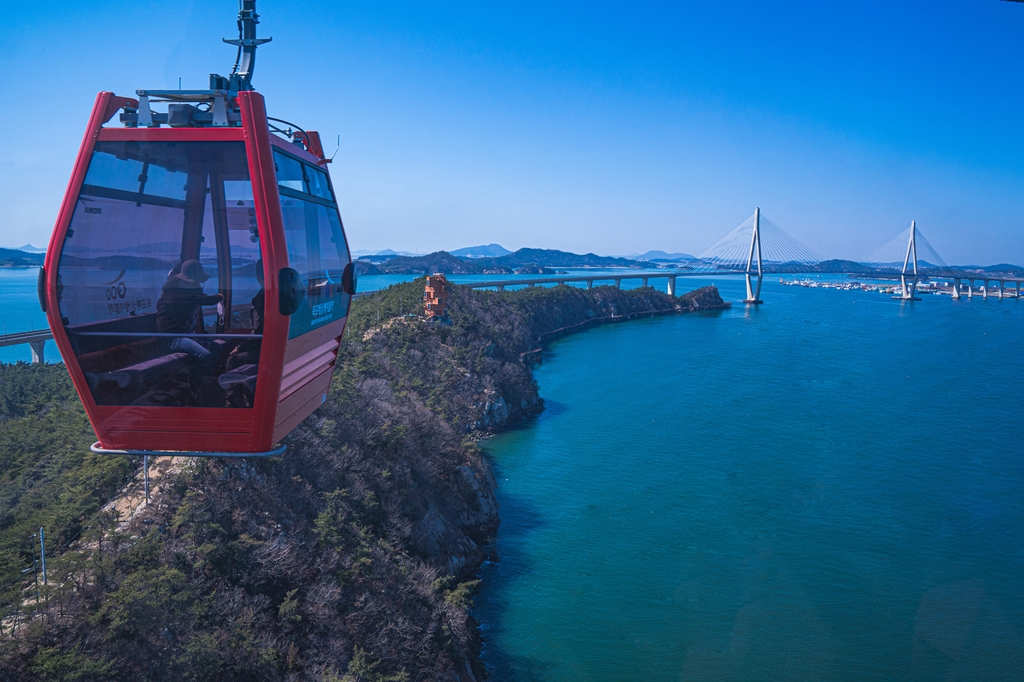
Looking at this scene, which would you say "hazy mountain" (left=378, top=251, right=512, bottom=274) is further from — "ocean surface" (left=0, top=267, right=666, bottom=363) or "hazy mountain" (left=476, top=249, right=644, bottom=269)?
"ocean surface" (left=0, top=267, right=666, bottom=363)

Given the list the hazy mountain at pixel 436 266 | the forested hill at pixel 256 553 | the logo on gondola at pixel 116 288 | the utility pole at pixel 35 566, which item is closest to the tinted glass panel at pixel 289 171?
the logo on gondola at pixel 116 288

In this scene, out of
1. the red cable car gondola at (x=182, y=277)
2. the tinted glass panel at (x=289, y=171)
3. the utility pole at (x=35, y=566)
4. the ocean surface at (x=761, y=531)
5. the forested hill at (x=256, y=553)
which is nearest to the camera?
the red cable car gondola at (x=182, y=277)

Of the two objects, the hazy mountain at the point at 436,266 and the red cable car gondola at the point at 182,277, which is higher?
the hazy mountain at the point at 436,266

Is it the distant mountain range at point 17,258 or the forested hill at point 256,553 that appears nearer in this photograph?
the forested hill at point 256,553

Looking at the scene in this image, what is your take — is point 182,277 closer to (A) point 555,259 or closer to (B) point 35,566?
(B) point 35,566

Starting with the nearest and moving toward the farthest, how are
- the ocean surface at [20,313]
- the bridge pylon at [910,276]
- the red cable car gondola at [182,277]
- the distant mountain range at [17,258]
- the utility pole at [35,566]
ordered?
the red cable car gondola at [182,277] < the utility pole at [35,566] < the distant mountain range at [17,258] < the ocean surface at [20,313] < the bridge pylon at [910,276]

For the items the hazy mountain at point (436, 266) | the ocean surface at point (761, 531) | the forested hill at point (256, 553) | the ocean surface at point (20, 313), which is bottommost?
the ocean surface at point (761, 531)

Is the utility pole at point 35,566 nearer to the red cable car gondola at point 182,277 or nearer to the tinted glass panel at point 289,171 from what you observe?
the red cable car gondola at point 182,277
